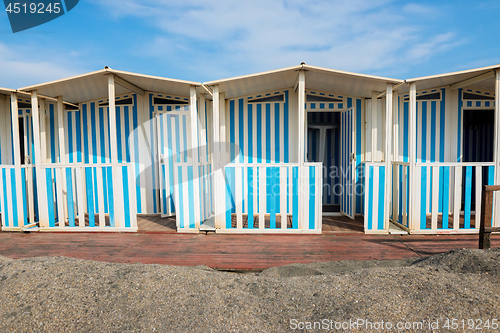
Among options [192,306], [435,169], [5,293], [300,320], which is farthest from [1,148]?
[435,169]

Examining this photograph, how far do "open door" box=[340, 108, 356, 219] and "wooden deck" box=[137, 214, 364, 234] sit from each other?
0.26 metres

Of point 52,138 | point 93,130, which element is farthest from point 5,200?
point 93,130

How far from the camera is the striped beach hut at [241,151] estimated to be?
4.06m

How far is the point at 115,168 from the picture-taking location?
4141 millimetres

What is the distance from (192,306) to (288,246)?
6.06ft

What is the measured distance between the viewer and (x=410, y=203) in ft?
13.4

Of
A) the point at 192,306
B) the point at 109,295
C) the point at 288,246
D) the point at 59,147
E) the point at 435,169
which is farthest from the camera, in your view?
the point at 59,147

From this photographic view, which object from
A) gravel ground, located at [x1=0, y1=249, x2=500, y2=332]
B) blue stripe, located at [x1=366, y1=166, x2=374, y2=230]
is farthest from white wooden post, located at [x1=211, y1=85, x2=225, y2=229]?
blue stripe, located at [x1=366, y1=166, x2=374, y2=230]

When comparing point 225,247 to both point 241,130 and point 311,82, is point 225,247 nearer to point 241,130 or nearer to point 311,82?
point 241,130

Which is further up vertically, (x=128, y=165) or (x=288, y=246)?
(x=128, y=165)

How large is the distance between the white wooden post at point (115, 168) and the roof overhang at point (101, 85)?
Result: 0.23m

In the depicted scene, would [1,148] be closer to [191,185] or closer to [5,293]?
[191,185]

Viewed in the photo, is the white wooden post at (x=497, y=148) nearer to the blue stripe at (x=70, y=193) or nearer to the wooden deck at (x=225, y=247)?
the wooden deck at (x=225, y=247)

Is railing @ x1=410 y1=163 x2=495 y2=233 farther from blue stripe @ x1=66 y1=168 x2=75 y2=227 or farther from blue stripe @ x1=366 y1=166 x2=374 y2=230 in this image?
blue stripe @ x1=66 y1=168 x2=75 y2=227
